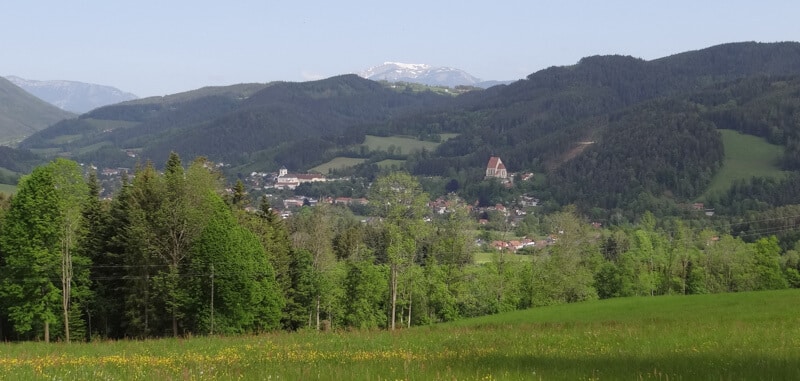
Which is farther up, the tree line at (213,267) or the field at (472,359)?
the field at (472,359)

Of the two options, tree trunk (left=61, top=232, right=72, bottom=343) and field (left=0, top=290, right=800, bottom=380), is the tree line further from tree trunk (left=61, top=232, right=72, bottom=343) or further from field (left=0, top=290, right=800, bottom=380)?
field (left=0, top=290, right=800, bottom=380)

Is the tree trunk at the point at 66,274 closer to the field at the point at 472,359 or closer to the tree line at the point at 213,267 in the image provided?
the tree line at the point at 213,267

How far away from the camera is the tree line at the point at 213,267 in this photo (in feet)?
144

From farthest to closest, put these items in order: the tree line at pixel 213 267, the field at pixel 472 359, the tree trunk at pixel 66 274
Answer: the tree trunk at pixel 66 274 < the tree line at pixel 213 267 < the field at pixel 472 359

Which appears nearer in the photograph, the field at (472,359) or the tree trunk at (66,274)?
the field at (472,359)

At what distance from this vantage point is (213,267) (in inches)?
1772

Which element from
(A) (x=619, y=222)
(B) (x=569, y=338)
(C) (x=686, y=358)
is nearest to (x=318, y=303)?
(B) (x=569, y=338)

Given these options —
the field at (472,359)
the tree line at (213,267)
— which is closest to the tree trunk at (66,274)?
the tree line at (213,267)

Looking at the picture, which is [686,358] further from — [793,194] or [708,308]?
[793,194]

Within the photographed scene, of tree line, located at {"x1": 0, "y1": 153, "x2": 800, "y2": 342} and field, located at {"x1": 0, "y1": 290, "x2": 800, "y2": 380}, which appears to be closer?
field, located at {"x1": 0, "y1": 290, "x2": 800, "y2": 380}

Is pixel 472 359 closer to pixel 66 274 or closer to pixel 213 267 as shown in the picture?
pixel 213 267

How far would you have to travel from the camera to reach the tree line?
4381 centimetres

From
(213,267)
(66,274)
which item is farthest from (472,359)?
(66,274)

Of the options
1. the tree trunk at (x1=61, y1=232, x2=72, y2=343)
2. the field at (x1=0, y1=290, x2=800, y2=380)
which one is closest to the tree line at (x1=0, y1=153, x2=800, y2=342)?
the tree trunk at (x1=61, y1=232, x2=72, y2=343)
